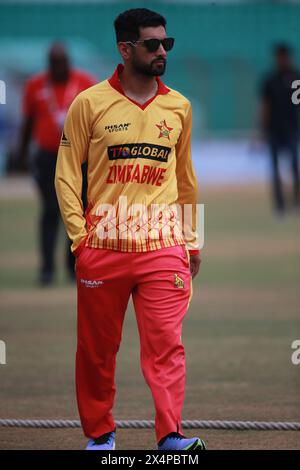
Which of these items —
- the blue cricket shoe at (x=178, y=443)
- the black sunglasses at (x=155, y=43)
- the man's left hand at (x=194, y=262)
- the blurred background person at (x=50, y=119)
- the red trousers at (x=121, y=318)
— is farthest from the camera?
the blurred background person at (x=50, y=119)

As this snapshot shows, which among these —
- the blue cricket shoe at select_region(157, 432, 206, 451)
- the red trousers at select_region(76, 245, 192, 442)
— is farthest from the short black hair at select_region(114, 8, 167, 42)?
the blue cricket shoe at select_region(157, 432, 206, 451)

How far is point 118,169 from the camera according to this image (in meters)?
6.48

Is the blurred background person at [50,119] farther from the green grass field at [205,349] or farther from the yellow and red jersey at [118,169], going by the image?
the yellow and red jersey at [118,169]

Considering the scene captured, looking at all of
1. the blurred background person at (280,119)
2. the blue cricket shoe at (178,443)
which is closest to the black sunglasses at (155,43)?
the blue cricket shoe at (178,443)

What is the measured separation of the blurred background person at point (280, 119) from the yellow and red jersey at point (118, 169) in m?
14.9

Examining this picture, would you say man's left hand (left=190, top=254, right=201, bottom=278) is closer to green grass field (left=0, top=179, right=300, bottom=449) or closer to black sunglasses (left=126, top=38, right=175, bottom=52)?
green grass field (left=0, top=179, right=300, bottom=449)

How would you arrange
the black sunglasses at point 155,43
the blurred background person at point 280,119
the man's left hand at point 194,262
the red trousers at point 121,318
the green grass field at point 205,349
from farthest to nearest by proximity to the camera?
the blurred background person at point 280,119 → the green grass field at point 205,349 → the man's left hand at point 194,262 → the black sunglasses at point 155,43 → the red trousers at point 121,318

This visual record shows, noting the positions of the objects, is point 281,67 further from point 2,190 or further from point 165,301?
point 165,301

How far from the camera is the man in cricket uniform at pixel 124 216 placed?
648cm

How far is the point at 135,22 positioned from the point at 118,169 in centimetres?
72

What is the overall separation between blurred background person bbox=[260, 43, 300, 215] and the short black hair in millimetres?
14861

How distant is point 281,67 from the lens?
70.7 feet

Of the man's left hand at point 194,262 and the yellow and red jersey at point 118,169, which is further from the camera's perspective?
the man's left hand at point 194,262
